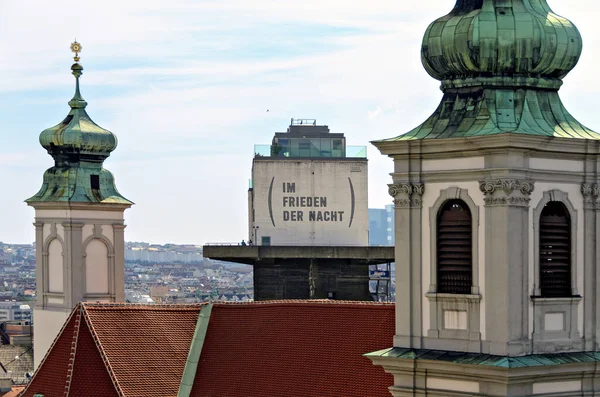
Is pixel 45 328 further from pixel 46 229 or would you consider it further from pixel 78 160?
pixel 78 160

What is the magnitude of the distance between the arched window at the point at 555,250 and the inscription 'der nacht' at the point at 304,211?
110ft

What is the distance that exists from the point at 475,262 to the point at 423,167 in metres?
2.33

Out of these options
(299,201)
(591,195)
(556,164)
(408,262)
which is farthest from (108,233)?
(556,164)

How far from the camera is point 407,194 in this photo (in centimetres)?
3691

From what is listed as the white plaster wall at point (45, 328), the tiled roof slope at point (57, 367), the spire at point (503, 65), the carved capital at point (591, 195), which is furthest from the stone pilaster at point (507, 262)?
the white plaster wall at point (45, 328)

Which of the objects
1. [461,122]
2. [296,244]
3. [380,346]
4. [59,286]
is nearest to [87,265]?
[59,286]

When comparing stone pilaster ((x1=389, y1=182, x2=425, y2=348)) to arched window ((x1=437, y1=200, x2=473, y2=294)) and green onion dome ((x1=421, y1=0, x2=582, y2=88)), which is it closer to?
arched window ((x1=437, y1=200, x2=473, y2=294))

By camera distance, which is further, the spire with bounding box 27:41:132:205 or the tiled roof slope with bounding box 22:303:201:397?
the spire with bounding box 27:41:132:205

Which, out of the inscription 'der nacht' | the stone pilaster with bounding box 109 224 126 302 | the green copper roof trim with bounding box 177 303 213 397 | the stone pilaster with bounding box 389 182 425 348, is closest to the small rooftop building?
the inscription 'der nacht'

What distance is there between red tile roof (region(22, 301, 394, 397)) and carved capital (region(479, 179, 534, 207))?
609cm

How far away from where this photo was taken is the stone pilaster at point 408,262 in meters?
36.8

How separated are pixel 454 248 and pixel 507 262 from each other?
1.47m

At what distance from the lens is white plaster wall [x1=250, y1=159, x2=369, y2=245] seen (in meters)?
69.4

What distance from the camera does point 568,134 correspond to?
36.1 meters
